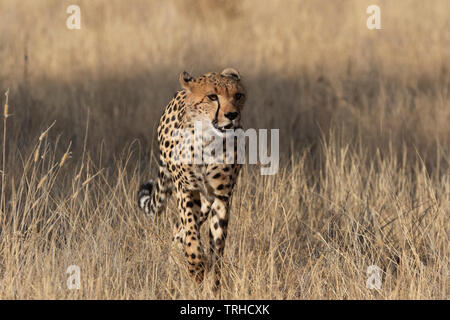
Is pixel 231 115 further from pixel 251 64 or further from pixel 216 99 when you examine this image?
pixel 251 64

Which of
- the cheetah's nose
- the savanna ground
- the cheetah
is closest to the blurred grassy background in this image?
the savanna ground

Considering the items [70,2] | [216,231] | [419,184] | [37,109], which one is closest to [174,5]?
[70,2]

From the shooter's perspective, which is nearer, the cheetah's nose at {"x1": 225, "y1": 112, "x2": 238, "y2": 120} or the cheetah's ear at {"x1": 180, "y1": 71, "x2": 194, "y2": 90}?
the cheetah's nose at {"x1": 225, "y1": 112, "x2": 238, "y2": 120}

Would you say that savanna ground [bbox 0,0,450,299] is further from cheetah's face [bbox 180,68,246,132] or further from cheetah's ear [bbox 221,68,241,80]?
cheetah's ear [bbox 221,68,241,80]

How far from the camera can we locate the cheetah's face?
3.32 metres

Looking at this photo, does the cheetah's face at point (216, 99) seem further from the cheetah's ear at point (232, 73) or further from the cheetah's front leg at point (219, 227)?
the cheetah's front leg at point (219, 227)

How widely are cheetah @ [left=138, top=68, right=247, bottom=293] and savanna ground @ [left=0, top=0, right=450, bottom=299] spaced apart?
109 millimetres

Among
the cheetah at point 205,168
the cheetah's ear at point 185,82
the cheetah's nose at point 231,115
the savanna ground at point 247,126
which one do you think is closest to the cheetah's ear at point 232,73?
the cheetah at point 205,168

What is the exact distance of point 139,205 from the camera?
171 inches

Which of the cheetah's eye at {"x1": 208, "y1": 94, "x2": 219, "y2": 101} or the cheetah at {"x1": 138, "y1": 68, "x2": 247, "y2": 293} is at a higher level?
the cheetah's eye at {"x1": 208, "y1": 94, "x2": 219, "y2": 101}

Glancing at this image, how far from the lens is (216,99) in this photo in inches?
133

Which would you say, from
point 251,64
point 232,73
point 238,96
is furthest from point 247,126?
point 238,96

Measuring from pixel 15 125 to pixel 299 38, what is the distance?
3.35 meters

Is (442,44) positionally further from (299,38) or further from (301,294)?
(301,294)
